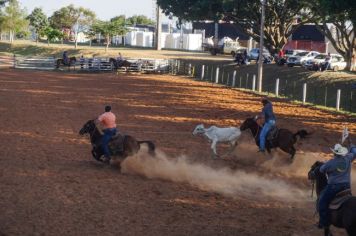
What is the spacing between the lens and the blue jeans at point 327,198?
9.55 metres

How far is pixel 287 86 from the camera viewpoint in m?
44.4

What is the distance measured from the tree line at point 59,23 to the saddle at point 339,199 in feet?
244

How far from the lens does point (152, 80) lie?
49688 mm

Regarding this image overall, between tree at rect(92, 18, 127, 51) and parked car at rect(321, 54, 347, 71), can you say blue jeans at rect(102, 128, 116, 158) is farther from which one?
tree at rect(92, 18, 127, 51)

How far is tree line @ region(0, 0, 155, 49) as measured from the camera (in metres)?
88.0

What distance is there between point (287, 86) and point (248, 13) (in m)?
15.2

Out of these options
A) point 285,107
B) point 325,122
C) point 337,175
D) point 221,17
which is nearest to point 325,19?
point 221,17

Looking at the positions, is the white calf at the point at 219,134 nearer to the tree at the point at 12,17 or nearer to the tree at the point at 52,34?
the tree at the point at 52,34

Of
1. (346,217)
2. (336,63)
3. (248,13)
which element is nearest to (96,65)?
(248,13)

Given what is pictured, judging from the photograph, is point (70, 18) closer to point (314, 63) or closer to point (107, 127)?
point (314, 63)

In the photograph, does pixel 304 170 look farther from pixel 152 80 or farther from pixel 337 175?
pixel 152 80

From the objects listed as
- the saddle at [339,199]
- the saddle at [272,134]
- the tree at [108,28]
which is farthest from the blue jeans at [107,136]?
the tree at [108,28]

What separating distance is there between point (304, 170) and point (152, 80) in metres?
34.3

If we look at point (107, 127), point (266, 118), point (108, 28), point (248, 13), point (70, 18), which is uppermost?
point (70, 18)
